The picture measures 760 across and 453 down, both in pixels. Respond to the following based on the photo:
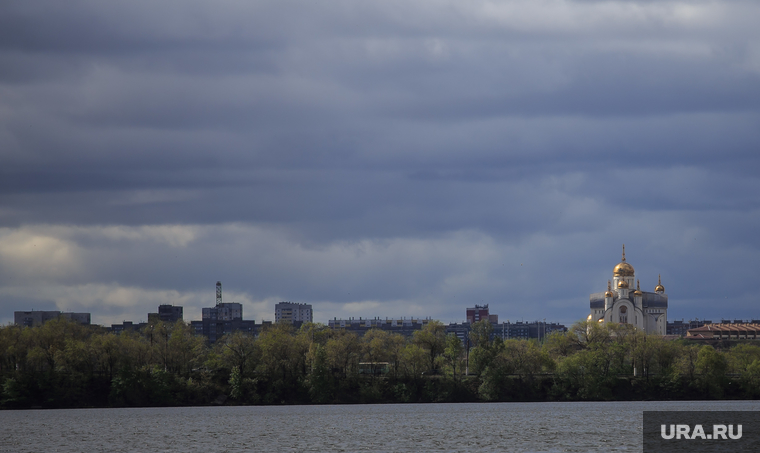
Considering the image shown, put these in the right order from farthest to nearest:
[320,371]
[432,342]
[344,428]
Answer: [432,342]
[320,371]
[344,428]

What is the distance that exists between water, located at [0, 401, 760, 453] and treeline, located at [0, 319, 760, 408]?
6.37 m

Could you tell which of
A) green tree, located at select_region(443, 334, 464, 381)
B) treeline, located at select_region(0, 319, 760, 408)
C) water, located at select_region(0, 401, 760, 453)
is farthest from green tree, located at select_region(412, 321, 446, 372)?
water, located at select_region(0, 401, 760, 453)

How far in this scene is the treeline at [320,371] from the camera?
14250cm

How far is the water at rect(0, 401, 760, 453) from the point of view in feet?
270

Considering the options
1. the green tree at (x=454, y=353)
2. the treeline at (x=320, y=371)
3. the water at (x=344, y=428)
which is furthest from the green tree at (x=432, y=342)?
the water at (x=344, y=428)

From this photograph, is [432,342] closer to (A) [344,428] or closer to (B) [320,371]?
(B) [320,371]

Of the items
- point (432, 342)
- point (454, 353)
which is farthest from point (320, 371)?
point (432, 342)

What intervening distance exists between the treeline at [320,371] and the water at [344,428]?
6365 millimetres

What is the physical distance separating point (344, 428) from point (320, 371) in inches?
1914

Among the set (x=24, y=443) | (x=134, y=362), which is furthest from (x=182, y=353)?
(x=24, y=443)

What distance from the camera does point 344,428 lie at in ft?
327

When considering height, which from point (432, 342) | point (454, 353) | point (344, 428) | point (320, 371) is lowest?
point (344, 428)

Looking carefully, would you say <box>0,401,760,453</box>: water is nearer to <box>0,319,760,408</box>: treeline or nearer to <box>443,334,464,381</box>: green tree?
<box>0,319,760,408</box>: treeline

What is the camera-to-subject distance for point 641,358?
158 m
